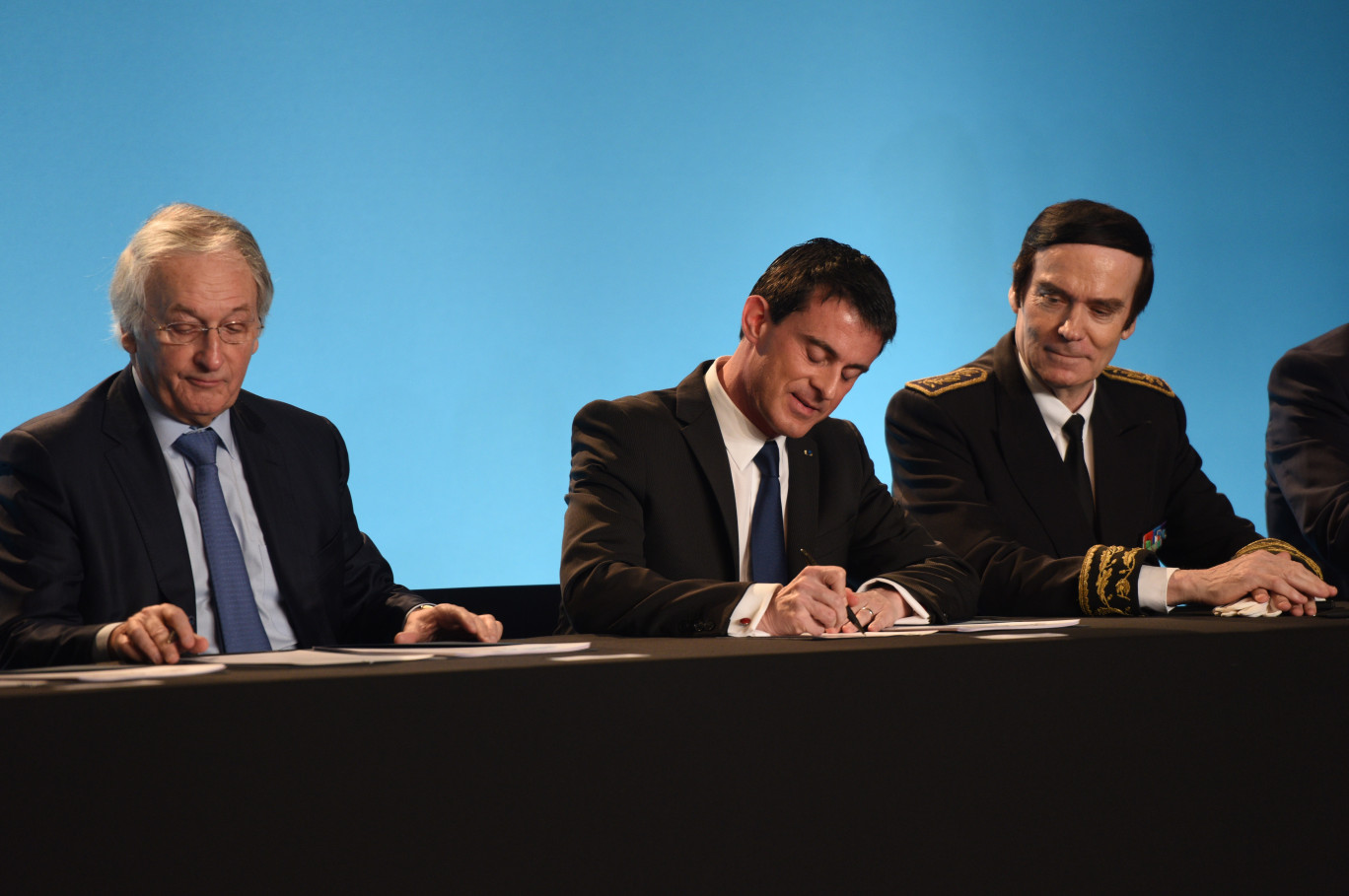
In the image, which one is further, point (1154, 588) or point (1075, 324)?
point (1075, 324)

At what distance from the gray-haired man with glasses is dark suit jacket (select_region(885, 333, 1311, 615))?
1086 millimetres

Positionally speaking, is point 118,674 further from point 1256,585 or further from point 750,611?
point 1256,585

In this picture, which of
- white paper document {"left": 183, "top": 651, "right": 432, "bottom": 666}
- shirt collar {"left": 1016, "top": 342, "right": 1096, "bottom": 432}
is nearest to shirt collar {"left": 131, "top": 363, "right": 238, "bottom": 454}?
white paper document {"left": 183, "top": 651, "right": 432, "bottom": 666}

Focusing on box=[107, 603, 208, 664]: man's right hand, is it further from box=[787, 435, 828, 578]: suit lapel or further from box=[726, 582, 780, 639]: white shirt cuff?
box=[787, 435, 828, 578]: suit lapel

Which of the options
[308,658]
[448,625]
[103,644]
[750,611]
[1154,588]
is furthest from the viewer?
[1154,588]

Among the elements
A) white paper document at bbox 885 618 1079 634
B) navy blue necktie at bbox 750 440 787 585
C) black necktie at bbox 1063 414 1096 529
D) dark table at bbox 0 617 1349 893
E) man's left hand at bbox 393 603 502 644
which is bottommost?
dark table at bbox 0 617 1349 893

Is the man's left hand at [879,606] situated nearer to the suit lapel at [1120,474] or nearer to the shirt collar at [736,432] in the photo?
the shirt collar at [736,432]

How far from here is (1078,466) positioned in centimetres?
251

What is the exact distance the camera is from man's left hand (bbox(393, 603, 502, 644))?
5.88 ft

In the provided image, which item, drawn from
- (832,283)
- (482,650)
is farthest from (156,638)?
(832,283)

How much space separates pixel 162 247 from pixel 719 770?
1.38 metres

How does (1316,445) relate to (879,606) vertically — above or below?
above

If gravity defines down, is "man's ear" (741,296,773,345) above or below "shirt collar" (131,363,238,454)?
above

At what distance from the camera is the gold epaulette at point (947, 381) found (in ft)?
8.38
